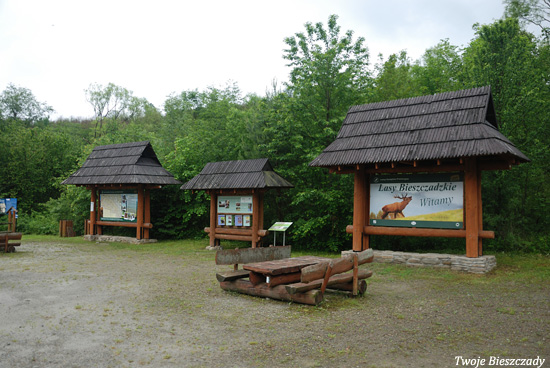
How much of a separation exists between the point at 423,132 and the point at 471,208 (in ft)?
8.55

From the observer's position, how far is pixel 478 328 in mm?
6355

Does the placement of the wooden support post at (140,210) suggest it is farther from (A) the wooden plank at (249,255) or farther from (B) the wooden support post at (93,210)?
(A) the wooden plank at (249,255)

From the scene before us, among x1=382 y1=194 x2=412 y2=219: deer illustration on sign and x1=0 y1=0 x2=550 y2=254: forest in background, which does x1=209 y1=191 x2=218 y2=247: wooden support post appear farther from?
x1=382 y1=194 x2=412 y2=219: deer illustration on sign

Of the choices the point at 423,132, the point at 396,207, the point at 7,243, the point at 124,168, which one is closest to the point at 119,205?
the point at 124,168

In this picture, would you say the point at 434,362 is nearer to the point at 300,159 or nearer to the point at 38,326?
the point at 38,326

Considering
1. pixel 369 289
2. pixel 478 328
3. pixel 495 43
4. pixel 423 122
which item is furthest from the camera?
pixel 495 43

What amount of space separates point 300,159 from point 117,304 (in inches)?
481

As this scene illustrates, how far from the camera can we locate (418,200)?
42.4ft

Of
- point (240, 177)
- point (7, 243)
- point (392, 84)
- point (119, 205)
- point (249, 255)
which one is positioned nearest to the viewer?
point (249, 255)

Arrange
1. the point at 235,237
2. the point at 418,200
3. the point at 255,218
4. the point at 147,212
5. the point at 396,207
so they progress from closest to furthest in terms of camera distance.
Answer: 1. the point at 418,200
2. the point at 396,207
3. the point at 255,218
4. the point at 235,237
5. the point at 147,212

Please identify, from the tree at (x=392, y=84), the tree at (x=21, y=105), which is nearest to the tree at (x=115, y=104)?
the tree at (x=21, y=105)

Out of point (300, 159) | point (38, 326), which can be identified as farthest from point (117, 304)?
point (300, 159)

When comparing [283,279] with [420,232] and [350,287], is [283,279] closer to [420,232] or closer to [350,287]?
[350,287]

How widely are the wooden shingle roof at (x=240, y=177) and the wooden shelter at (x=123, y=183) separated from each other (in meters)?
3.25
